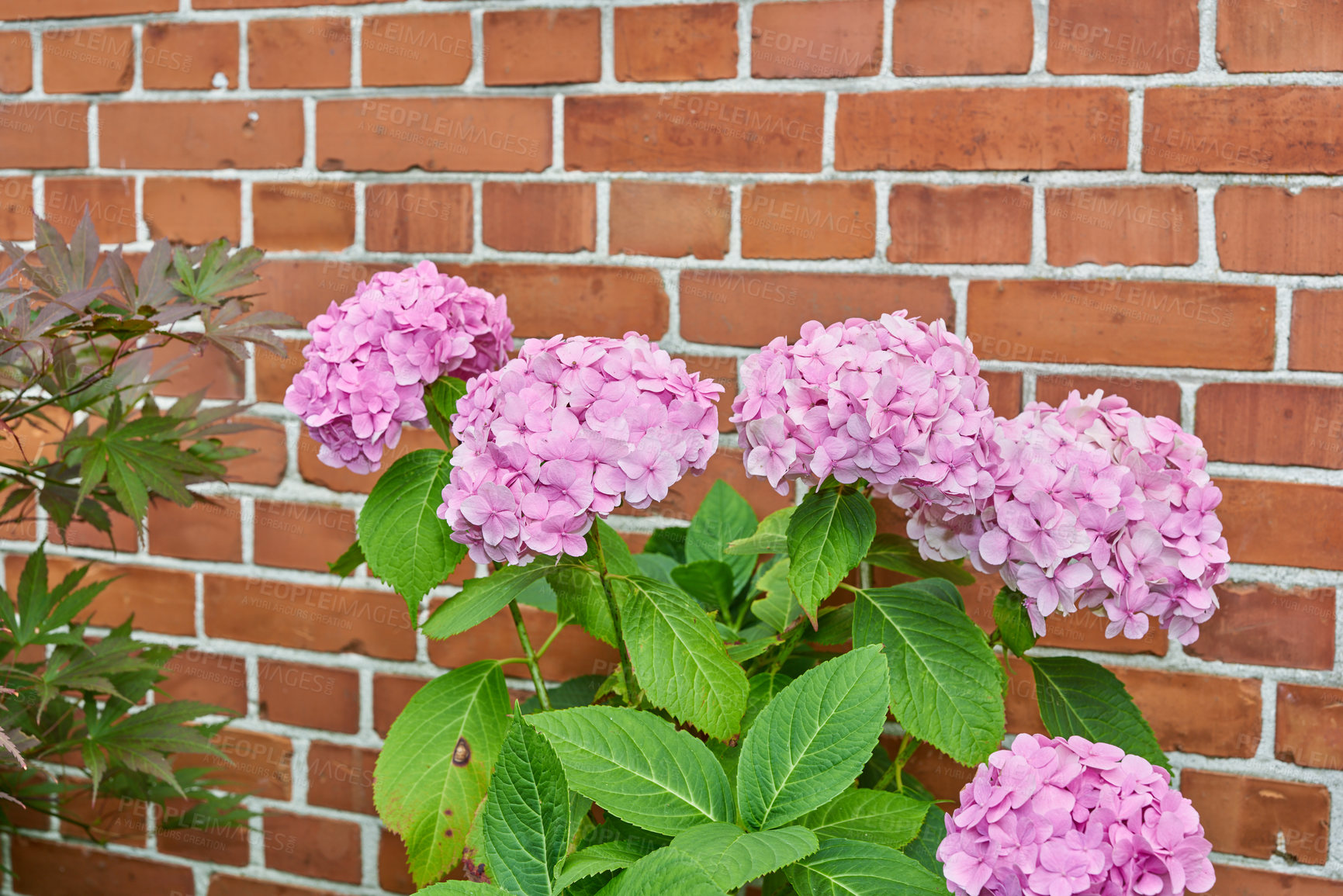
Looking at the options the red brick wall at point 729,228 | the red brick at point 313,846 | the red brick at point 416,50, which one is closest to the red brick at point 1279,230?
the red brick wall at point 729,228

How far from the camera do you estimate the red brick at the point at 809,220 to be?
1.07 metres

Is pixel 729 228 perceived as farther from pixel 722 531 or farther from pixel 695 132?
pixel 722 531

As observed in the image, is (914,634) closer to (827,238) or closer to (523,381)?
(523,381)

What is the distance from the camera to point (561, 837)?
60 centimetres

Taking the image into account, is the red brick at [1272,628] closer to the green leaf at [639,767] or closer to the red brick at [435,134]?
the green leaf at [639,767]

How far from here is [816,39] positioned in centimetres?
105

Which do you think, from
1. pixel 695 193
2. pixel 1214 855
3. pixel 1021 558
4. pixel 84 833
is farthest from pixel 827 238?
pixel 84 833

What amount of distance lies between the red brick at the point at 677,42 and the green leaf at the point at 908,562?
0.58m

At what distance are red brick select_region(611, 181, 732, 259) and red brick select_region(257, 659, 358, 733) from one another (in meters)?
0.71

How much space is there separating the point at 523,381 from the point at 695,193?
18.8 inches

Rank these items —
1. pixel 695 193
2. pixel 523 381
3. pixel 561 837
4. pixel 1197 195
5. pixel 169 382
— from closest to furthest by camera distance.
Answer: pixel 561 837 → pixel 523 381 → pixel 1197 195 → pixel 695 193 → pixel 169 382

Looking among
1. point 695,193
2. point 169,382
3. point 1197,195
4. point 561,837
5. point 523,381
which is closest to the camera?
point 561,837

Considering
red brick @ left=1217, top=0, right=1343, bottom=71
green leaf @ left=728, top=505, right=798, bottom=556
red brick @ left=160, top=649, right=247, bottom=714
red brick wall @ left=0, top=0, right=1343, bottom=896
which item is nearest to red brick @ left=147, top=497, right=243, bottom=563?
red brick wall @ left=0, top=0, right=1343, bottom=896

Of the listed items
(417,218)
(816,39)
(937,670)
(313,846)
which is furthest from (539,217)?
(313,846)
